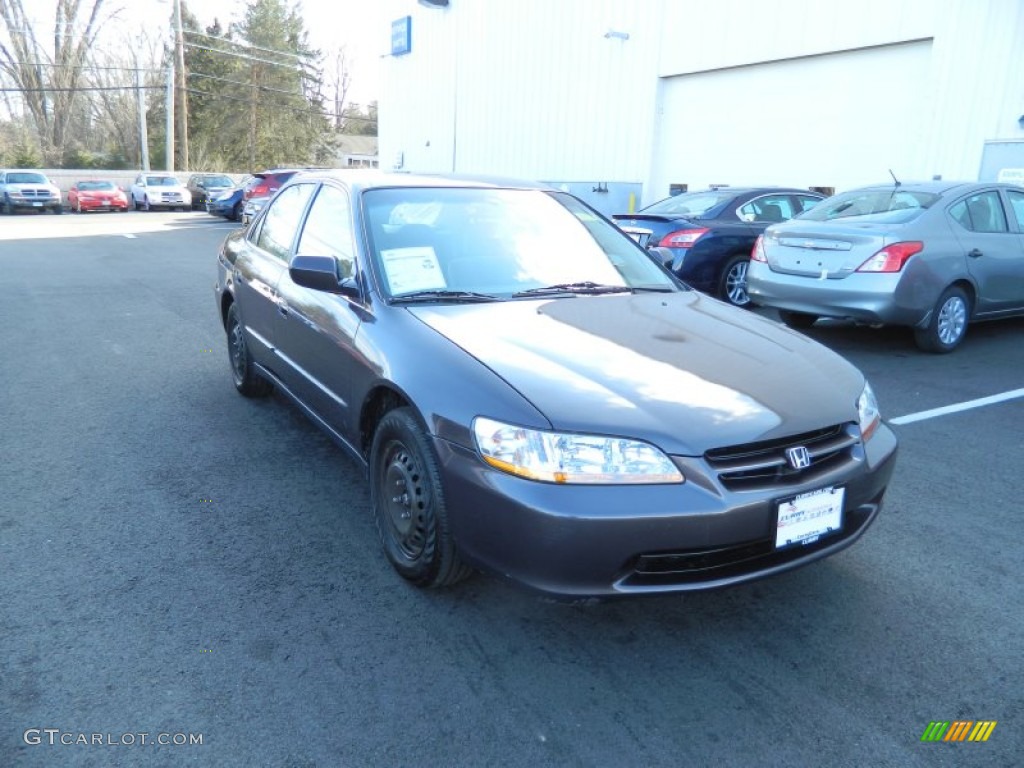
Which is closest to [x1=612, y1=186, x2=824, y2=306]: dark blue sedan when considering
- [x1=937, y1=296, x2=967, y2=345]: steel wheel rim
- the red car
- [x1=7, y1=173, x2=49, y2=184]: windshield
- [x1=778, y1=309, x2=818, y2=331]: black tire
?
[x1=778, y1=309, x2=818, y2=331]: black tire

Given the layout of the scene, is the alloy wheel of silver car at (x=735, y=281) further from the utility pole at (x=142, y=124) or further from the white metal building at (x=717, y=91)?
the utility pole at (x=142, y=124)

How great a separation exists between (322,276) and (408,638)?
5.14ft

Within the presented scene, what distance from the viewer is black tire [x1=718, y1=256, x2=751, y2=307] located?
8.75 meters

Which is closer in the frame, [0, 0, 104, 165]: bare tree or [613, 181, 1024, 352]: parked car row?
[613, 181, 1024, 352]: parked car row

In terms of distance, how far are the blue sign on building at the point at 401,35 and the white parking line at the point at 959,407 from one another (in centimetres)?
2168

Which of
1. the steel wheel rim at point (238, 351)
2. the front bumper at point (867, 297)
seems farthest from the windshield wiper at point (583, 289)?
the front bumper at point (867, 297)

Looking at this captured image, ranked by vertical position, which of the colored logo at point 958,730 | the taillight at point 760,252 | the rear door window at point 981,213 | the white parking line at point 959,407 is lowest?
the colored logo at point 958,730

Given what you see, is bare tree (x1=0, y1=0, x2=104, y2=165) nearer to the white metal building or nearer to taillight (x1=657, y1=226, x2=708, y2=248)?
the white metal building

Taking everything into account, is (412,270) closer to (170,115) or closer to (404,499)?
(404,499)

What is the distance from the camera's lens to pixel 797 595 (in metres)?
3.04

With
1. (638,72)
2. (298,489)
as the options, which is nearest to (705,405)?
(298,489)

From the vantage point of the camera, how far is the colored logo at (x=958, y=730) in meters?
2.29

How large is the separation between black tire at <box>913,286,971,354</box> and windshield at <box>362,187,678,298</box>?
12.5 ft

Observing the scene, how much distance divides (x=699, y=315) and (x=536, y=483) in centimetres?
150
